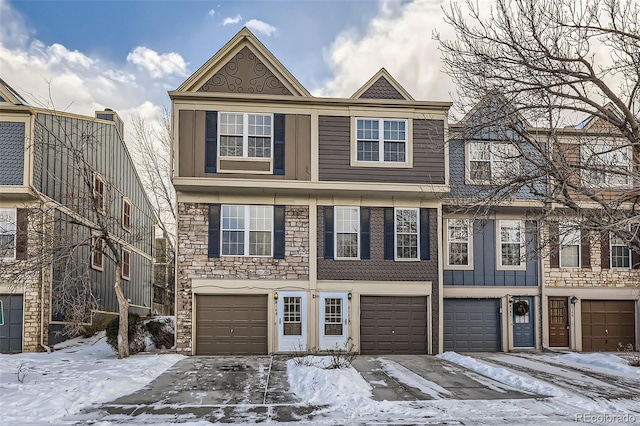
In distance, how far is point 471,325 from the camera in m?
18.2

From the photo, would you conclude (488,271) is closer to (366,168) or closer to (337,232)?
(337,232)

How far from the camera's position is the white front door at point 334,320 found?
1636cm

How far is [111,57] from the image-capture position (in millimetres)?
18609

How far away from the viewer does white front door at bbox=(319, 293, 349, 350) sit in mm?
16359

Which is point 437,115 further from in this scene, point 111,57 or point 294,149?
point 111,57

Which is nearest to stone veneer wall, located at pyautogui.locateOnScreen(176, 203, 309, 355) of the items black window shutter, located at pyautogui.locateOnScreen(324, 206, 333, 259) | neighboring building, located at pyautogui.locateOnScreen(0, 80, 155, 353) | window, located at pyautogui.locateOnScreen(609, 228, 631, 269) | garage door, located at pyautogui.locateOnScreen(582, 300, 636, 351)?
black window shutter, located at pyautogui.locateOnScreen(324, 206, 333, 259)

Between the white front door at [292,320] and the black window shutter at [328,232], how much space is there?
1.46 m

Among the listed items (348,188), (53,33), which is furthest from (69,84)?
(348,188)

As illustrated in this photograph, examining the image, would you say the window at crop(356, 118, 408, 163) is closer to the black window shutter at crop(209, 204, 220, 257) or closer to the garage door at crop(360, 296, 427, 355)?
the garage door at crop(360, 296, 427, 355)

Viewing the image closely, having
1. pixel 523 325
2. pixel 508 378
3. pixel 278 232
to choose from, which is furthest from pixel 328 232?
pixel 523 325

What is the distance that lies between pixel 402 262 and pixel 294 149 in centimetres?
488

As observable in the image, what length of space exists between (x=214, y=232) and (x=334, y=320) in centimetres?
454

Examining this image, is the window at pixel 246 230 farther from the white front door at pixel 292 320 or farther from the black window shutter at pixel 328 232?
the black window shutter at pixel 328 232

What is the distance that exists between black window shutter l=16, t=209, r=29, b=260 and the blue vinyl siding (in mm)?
13315
